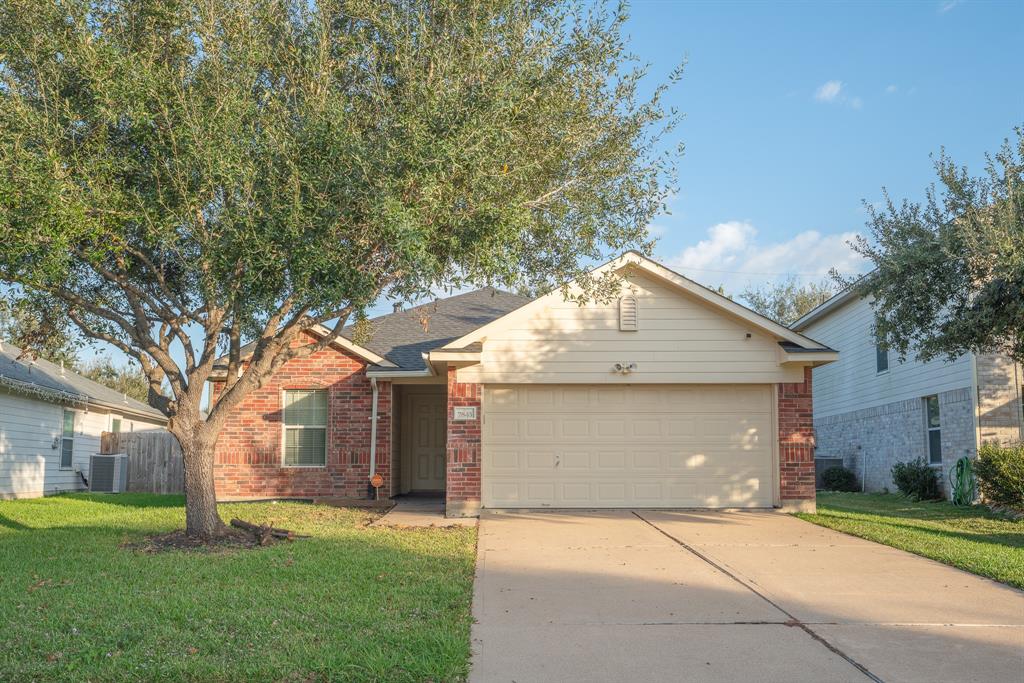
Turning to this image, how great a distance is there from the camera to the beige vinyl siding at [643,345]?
14055mm

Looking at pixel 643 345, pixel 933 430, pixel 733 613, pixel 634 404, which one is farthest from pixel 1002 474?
pixel 733 613

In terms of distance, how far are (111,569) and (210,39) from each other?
5.66m

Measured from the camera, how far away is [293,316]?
10531 mm

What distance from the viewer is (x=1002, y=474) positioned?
1330 cm

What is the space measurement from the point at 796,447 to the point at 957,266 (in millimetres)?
3699

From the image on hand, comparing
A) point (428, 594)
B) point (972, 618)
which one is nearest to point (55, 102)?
point (428, 594)

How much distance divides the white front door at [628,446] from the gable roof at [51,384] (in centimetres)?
836

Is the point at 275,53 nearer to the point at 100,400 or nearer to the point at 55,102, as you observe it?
the point at 55,102

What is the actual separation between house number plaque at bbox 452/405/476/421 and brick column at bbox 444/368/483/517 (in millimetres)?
23

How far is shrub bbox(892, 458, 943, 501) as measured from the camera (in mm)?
17062

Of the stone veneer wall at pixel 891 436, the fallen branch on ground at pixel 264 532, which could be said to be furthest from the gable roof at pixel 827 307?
the fallen branch on ground at pixel 264 532

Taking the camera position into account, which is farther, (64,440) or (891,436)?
(64,440)

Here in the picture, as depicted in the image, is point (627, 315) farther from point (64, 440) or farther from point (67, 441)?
point (67, 441)

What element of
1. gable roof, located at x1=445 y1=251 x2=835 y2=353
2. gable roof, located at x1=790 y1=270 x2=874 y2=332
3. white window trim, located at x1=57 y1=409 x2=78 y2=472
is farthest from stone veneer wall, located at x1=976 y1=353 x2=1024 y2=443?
white window trim, located at x1=57 y1=409 x2=78 y2=472
